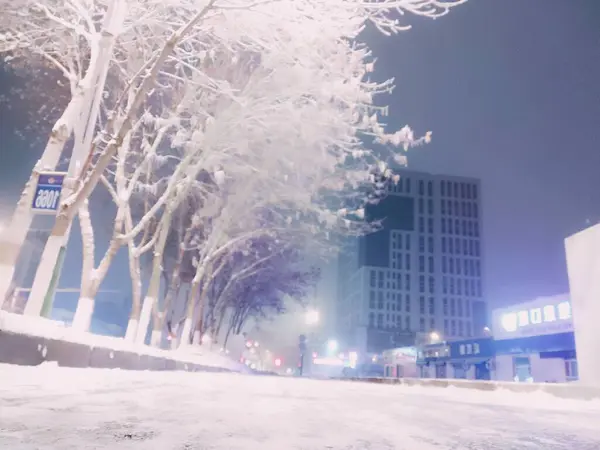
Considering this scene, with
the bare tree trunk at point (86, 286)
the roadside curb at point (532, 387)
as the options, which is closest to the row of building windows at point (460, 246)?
the roadside curb at point (532, 387)

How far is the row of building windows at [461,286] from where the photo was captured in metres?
115

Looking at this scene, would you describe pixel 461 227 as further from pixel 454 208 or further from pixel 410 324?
pixel 410 324

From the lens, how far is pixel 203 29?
9461mm

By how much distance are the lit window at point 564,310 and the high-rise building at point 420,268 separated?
8013cm

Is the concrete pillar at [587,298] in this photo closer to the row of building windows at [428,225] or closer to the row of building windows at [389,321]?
the row of building windows at [389,321]

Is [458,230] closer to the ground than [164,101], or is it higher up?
higher up

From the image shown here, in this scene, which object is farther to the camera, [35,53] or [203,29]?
[35,53]

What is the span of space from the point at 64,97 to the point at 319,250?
12.9 metres

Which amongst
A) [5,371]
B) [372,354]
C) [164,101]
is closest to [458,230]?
[372,354]

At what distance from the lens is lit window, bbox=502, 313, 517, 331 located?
34.7 metres

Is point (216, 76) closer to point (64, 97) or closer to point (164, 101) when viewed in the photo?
point (164, 101)

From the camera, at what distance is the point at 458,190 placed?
12731 cm

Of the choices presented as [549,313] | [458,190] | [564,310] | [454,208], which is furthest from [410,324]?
[564,310]

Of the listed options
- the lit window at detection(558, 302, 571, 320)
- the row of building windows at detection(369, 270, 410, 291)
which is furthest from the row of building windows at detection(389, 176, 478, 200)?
the lit window at detection(558, 302, 571, 320)
